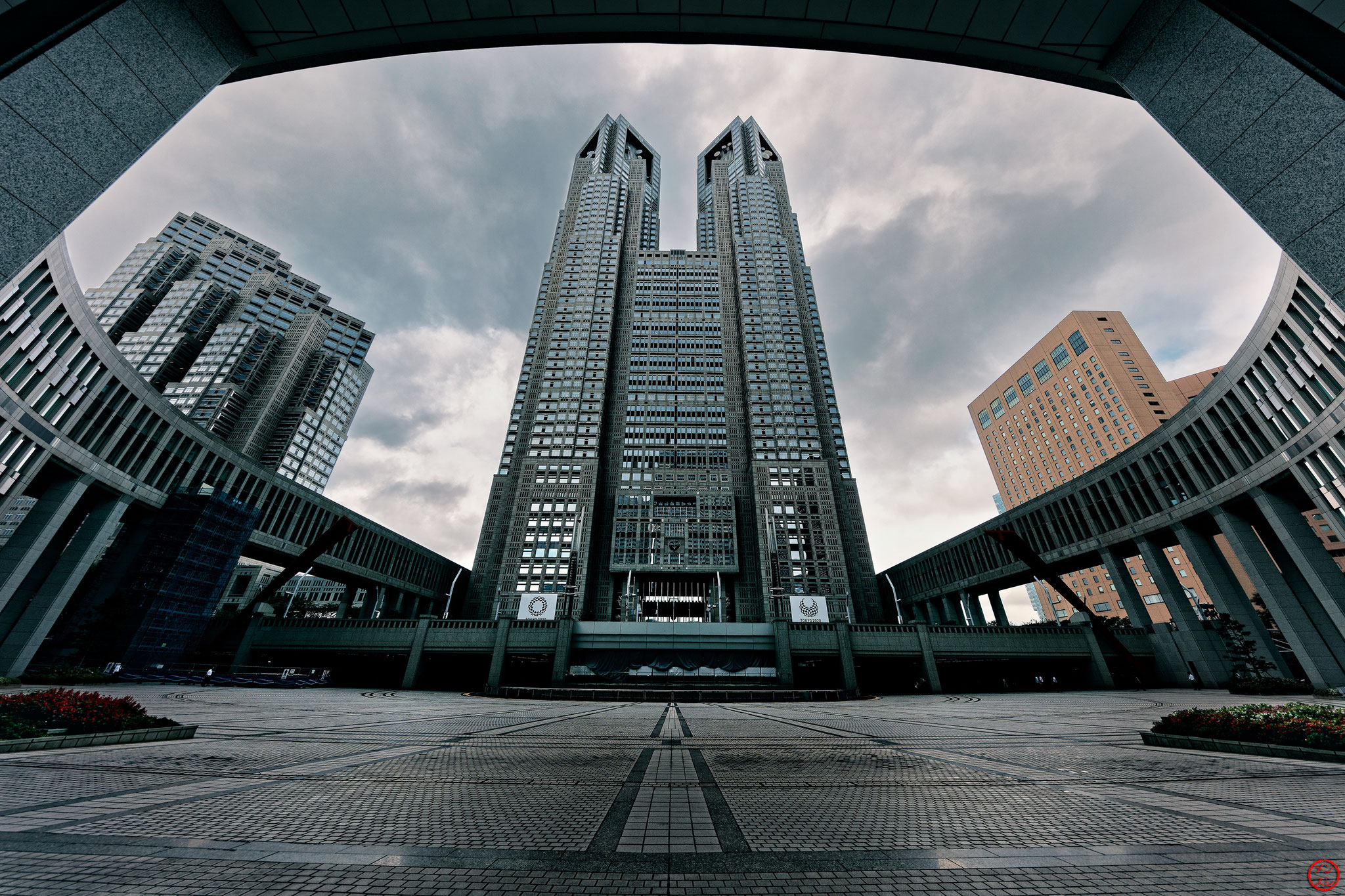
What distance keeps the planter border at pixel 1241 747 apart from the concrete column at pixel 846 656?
3478 cm

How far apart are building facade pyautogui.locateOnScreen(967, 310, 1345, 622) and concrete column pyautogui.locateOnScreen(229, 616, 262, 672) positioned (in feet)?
370

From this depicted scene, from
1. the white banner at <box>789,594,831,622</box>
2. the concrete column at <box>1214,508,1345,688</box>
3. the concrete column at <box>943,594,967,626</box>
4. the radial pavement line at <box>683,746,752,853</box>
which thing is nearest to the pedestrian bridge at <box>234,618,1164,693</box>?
the white banner at <box>789,594,831,622</box>

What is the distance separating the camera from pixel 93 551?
35.8 metres

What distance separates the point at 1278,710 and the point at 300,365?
5366 inches

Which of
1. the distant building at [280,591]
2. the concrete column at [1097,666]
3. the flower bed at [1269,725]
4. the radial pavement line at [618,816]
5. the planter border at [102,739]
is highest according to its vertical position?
the distant building at [280,591]

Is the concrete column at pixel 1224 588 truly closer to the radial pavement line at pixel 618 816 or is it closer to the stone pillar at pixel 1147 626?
the stone pillar at pixel 1147 626

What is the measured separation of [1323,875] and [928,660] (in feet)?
156

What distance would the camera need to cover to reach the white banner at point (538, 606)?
176 ft

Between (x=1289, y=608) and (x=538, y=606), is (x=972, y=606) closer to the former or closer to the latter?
(x=1289, y=608)

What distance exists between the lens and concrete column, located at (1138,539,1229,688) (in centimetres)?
3841

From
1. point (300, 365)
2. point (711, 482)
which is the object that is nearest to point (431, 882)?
point (711, 482)

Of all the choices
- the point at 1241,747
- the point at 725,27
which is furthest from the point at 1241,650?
the point at 725,27

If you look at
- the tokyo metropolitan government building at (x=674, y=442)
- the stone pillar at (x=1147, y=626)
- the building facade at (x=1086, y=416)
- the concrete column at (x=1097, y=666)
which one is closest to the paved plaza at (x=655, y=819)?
the concrete column at (x=1097, y=666)

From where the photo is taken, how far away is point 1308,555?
32.4 metres
